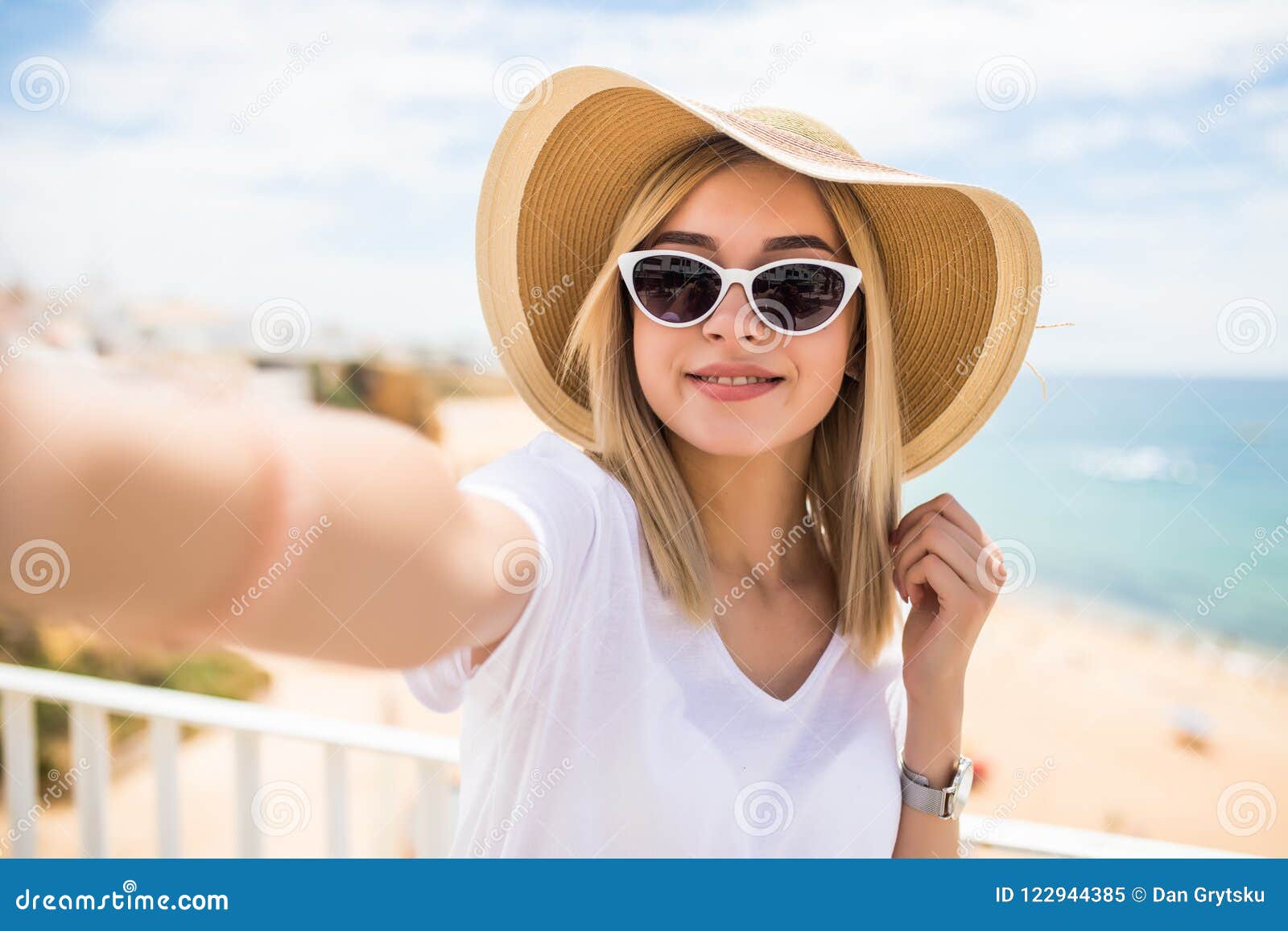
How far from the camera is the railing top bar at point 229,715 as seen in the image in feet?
7.49

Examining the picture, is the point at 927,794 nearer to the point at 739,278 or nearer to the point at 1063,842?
the point at 1063,842

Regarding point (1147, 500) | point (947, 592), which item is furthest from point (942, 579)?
point (1147, 500)

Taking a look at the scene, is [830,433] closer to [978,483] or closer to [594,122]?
[594,122]

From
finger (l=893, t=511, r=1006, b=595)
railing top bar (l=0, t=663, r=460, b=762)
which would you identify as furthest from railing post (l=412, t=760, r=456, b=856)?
finger (l=893, t=511, r=1006, b=595)

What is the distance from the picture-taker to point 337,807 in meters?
2.38

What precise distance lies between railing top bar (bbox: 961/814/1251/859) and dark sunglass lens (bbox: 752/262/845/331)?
1180 mm

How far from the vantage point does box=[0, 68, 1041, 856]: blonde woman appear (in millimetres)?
708

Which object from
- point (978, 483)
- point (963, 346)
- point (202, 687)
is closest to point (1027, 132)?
point (978, 483)

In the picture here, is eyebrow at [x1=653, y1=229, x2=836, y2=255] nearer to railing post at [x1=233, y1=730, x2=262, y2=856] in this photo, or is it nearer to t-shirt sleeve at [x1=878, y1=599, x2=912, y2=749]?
t-shirt sleeve at [x1=878, y1=599, x2=912, y2=749]

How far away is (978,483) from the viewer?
25047 millimetres

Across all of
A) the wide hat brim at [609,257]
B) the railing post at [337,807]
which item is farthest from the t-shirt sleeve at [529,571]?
the railing post at [337,807]

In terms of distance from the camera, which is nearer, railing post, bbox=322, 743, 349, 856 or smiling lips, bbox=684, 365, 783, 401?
smiling lips, bbox=684, 365, 783, 401

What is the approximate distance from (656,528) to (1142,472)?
29.7 m

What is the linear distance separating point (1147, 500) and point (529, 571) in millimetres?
28290
